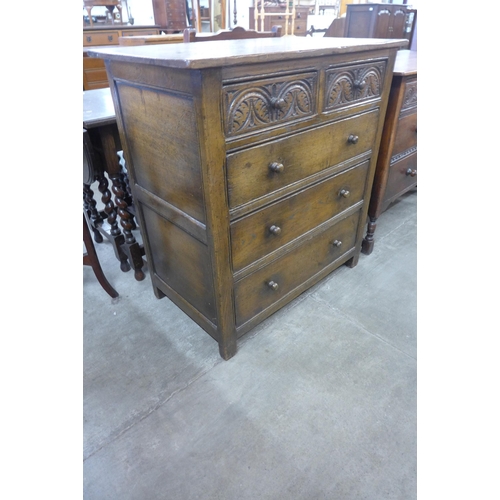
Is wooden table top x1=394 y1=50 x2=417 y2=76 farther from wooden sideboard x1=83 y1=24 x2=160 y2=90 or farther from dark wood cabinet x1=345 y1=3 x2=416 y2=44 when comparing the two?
A: wooden sideboard x1=83 y1=24 x2=160 y2=90

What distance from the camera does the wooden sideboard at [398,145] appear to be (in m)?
1.63

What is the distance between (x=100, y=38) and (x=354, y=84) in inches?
170

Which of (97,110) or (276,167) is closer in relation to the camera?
(276,167)

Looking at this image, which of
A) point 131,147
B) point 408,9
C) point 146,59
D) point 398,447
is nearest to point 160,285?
point 131,147

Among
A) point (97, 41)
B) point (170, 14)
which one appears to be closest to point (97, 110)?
point (97, 41)

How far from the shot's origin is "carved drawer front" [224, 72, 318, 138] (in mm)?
952

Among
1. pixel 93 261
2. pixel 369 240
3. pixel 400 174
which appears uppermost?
pixel 400 174

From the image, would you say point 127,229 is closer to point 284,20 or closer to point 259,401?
point 259,401

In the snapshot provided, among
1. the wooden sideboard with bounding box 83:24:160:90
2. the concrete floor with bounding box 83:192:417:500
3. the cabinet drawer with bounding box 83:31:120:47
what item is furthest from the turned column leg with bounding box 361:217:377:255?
the cabinet drawer with bounding box 83:31:120:47

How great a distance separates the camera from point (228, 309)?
4.31ft

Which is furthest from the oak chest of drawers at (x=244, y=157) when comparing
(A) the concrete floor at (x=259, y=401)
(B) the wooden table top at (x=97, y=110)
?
(B) the wooden table top at (x=97, y=110)

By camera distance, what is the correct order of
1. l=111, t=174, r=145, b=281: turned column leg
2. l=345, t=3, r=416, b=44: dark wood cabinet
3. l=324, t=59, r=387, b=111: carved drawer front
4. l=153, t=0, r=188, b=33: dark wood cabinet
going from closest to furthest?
l=324, t=59, r=387, b=111: carved drawer front < l=111, t=174, r=145, b=281: turned column leg < l=345, t=3, r=416, b=44: dark wood cabinet < l=153, t=0, r=188, b=33: dark wood cabinet

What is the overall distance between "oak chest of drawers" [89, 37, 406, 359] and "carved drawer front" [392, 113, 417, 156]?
0.33 metres

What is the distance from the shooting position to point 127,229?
1806 millimetres
